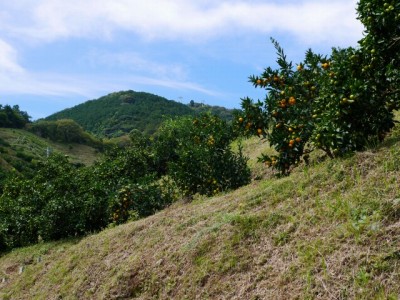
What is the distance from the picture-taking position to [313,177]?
5.49 m

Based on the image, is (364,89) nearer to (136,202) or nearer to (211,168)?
(211,168)

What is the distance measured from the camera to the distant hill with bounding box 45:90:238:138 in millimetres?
105756

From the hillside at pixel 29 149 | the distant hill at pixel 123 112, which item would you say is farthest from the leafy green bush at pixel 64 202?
the distant hill at pixel 123 112

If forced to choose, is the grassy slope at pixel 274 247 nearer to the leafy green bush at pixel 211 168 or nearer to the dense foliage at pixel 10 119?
the leafy green bush at pixel 211 168

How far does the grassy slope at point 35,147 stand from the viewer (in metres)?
71.0

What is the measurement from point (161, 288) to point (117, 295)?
79cm

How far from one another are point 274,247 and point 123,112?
117720 millimetres

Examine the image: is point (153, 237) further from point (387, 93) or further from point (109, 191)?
point (109, 191)

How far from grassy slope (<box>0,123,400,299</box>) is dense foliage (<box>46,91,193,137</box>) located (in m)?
83.5

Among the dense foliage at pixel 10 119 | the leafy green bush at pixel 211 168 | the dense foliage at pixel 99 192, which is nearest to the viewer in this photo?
the leafy green bush at pixel 211 168

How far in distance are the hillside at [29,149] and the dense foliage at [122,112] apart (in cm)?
1556

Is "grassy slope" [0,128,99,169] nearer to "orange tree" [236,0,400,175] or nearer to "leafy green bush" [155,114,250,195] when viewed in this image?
"leafy green bush" [155,114,250,195]

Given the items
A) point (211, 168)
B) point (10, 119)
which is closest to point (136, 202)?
point (211, 168)

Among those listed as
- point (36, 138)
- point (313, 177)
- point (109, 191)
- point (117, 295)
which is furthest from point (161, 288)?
point (36, 138)
